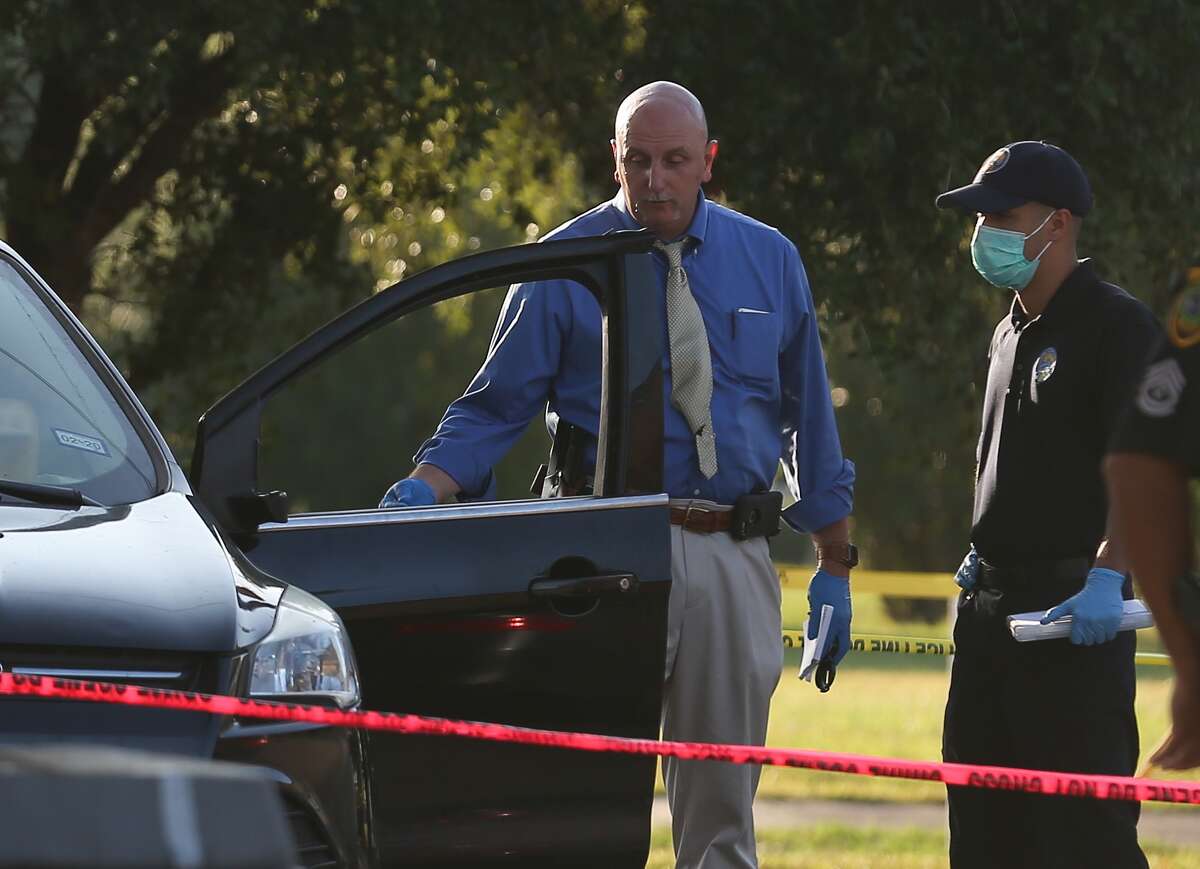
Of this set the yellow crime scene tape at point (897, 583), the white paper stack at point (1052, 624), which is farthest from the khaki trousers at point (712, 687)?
the yellow crime scene tape at point (897, 583)

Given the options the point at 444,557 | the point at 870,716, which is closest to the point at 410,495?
the point at 444,557

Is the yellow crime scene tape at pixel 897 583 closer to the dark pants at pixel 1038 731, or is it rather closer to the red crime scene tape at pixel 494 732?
the dark pants at pixel 1038 731

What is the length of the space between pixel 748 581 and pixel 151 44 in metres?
3.83

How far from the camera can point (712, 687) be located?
4.93 meters

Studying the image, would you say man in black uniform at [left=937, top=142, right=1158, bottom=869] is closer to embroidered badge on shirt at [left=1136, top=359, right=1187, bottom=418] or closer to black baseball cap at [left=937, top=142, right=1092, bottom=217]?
black baseball cap at [left=937, top=142, right=1092, bottom=217]

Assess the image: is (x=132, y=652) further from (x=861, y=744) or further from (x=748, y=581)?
(x=861, y=744)

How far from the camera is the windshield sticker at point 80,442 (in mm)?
4305

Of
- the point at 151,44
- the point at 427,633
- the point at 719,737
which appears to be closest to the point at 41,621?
the point at 427,633

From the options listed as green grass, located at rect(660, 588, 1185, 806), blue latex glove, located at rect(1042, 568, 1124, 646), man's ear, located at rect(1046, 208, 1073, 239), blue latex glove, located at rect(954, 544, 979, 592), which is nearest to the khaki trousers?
blue latex glove, located at rect(954, 544, 979, 592)

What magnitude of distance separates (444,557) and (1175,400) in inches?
82.1

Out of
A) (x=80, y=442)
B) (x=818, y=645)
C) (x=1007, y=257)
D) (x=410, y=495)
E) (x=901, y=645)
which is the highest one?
(x=1007, y=257)

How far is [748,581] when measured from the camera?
4996 mm

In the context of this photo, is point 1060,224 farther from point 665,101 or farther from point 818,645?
point 818,645

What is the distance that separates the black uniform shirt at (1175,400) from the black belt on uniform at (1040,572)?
7.19 ft
